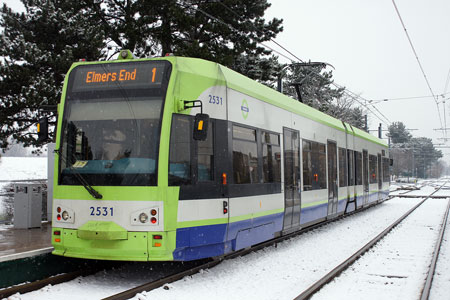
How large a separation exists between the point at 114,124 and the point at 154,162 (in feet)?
3.13

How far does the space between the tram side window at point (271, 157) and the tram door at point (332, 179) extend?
473 cm

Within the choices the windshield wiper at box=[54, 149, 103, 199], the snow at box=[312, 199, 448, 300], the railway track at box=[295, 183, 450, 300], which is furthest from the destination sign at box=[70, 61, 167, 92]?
the snow at box=[312, 199, 448, 300]

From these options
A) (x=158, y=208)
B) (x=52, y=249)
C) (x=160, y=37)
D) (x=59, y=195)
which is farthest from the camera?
(x=160, y=37)

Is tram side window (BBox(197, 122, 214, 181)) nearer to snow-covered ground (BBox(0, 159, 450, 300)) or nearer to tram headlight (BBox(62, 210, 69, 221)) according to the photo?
snow-covered ground (BBox(0, 159, 450, 300))

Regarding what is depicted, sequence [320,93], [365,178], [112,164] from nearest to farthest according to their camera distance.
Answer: [112,164] → [365,178] → [320,93]

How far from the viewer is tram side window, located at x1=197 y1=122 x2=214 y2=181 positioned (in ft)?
25.3

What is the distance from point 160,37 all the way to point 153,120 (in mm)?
13113

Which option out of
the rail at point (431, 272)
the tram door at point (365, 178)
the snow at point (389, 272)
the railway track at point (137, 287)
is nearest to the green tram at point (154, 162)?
the railway track at point (137, 287)

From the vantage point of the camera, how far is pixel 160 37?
1962 centimetres

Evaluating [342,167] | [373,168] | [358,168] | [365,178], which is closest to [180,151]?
[342,167]

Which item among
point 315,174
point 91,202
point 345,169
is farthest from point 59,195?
point 345,169

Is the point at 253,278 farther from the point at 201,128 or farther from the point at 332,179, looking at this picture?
the point at 332,179

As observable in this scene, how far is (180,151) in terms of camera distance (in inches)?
292

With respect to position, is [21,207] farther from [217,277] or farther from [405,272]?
[405,272]
